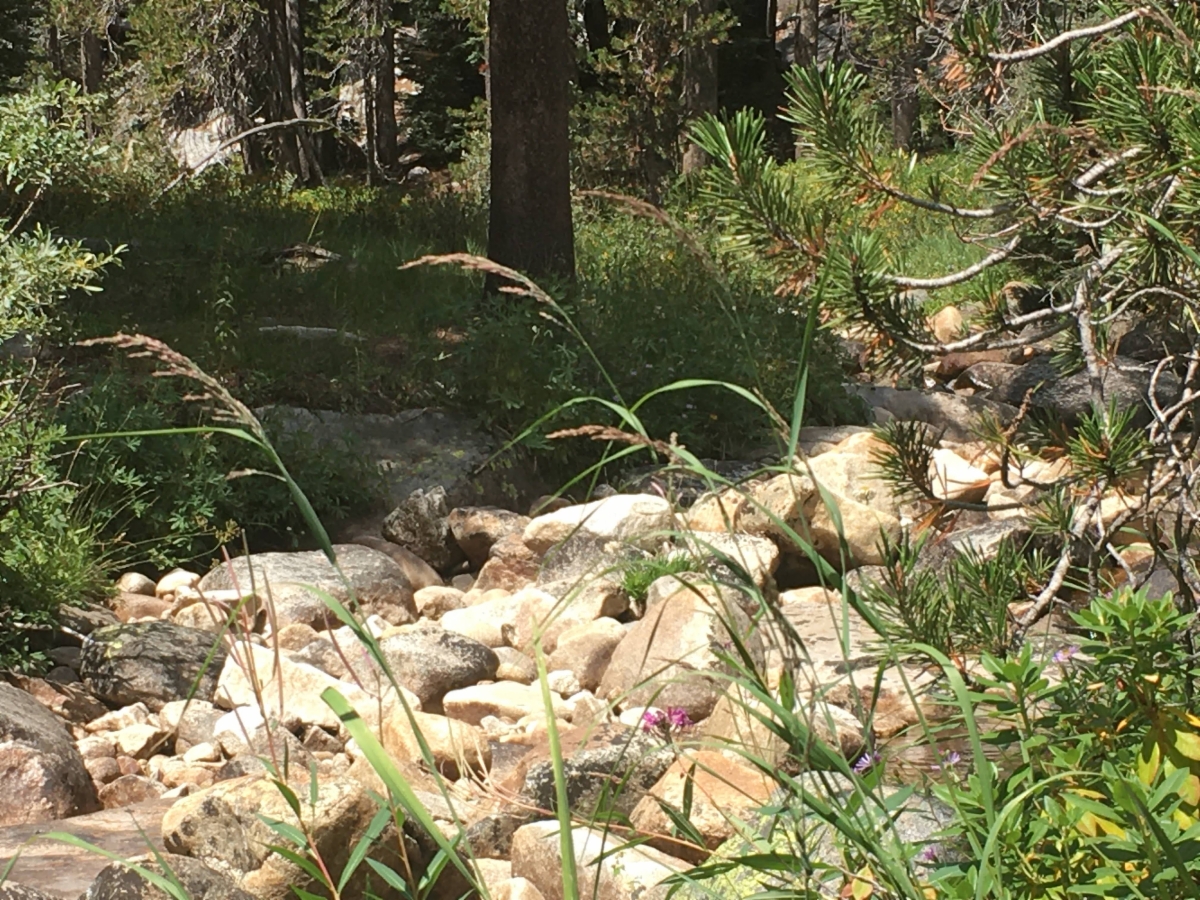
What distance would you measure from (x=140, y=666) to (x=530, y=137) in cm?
552

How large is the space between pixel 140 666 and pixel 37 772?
3.69ft

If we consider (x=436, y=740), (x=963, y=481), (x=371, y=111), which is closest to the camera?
(x=436, y=740)

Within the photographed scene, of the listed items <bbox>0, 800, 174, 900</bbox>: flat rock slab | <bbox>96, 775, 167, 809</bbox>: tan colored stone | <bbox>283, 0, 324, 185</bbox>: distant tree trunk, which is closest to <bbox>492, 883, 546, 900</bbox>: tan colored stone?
<bbox>0, 800, 174, 900</bbox>: flat rock slab

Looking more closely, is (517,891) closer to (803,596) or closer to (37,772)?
(37,772)

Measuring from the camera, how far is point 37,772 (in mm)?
4566

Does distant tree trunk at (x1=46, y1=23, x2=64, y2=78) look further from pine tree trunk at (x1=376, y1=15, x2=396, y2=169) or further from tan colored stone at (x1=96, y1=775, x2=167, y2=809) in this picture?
tan colored stone at (x1=96, y1=775, x2=167, y2=809)

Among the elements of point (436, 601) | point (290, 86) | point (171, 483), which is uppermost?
point (290, 86)

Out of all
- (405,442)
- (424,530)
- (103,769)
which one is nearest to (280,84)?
(405,442)

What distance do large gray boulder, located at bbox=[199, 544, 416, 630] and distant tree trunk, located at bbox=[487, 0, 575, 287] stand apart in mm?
3432

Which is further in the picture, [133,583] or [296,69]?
[296,69]

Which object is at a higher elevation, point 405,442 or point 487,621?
point 405,442

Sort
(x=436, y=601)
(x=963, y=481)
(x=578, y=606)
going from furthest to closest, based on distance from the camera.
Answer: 1. (x=963, y=481)
2. (x=436, y=601)
3. (x=578, y=606)

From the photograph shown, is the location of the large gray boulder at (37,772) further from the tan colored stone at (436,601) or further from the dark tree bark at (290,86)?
the dark tree bark at (290,86)

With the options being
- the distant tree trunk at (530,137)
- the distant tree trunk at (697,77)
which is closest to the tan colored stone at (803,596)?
the distant tree trunk at (530,137)
